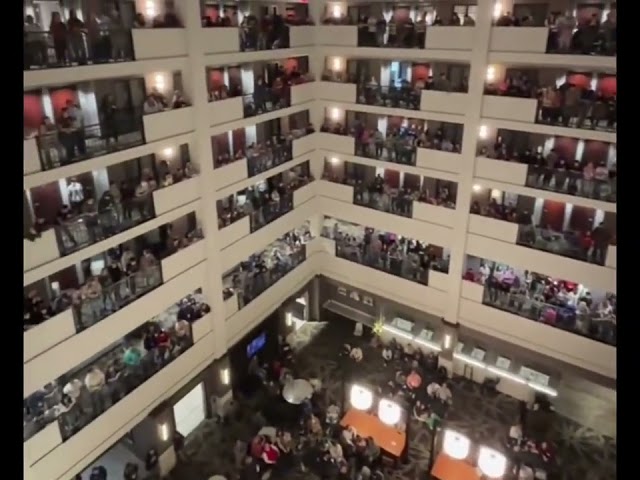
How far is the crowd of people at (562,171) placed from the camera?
59.6 feet

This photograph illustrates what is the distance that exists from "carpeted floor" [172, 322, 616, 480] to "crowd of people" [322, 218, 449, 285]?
4.37m

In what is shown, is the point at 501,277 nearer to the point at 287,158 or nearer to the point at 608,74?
the point at 608,74

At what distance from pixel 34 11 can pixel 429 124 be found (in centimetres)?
1454

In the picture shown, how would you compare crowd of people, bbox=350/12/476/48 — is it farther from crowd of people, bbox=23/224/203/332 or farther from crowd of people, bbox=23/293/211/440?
crowd of people, bbox=23/293/211/440

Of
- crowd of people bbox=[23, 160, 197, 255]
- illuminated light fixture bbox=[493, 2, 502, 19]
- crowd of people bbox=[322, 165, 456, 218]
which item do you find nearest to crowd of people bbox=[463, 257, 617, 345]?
crowd of people bbox=[322, 165, 456, 218]

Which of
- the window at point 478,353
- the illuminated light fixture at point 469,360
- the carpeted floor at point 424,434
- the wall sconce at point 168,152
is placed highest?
the wall sconce at point 168,152

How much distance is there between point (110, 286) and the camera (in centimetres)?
1578

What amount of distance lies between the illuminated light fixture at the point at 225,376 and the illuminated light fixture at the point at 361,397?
4.95 metres

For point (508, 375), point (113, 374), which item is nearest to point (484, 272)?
point (508, 375)

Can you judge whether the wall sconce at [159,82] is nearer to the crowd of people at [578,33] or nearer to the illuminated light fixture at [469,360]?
the crowd of people at [578,33]

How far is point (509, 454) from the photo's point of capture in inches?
758

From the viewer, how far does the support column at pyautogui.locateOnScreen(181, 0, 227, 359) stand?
55.5 ft

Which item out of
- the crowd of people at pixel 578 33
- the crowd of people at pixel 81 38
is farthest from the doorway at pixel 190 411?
the crowd of people at pixel 578 33
